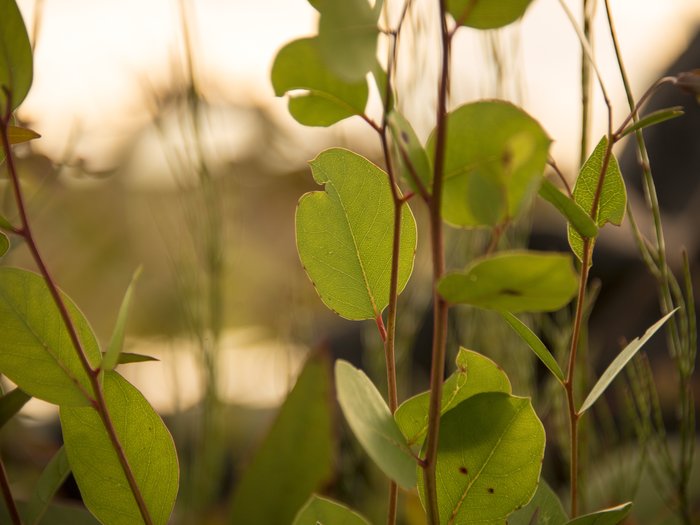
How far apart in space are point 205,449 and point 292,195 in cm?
137

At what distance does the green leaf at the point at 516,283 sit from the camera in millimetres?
135

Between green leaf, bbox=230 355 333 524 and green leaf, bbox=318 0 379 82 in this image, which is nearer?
green leaf, bbox=318 0 379 82

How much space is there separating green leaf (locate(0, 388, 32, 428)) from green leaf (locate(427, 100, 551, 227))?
15 centimetres

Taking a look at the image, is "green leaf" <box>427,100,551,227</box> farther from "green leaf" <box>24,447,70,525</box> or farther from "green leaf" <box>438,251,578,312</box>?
"green leaf" <box>24,447,70,525</box>

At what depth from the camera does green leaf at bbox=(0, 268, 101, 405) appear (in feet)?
0.63

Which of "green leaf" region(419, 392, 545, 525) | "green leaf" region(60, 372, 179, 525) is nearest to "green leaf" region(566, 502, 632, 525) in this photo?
"green leaf" region(419, 392, 545, 525)

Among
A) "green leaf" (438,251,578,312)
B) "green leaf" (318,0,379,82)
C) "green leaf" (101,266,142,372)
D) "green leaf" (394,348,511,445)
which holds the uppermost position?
"green leaf" (318,0,379,82)

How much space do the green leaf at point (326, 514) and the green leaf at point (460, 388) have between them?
0.11 feet

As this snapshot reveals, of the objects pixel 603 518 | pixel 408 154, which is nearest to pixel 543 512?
pixel 603 518

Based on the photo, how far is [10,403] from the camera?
0.74 ft

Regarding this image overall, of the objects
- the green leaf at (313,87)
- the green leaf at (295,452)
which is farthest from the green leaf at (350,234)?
the green leaf at (295,452)

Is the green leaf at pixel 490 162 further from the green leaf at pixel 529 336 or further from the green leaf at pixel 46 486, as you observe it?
the green leaf at pixel 46 486

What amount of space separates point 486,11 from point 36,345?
15 centimetres

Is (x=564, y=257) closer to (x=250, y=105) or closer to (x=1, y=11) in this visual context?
(x=1, y=11)
